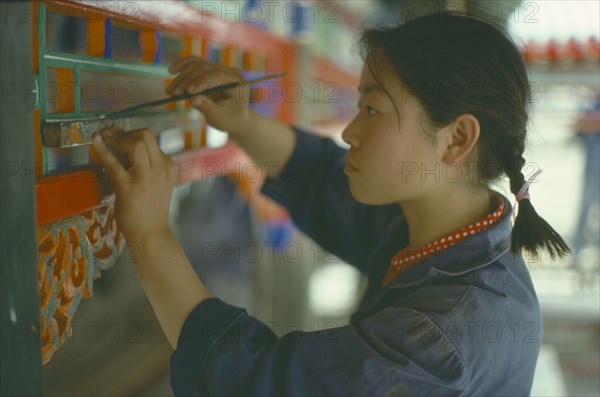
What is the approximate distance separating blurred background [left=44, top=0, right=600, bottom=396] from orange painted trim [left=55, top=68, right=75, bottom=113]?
0.51m

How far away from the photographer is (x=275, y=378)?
997mm

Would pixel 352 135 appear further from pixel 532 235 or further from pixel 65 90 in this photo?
pixel 65 90

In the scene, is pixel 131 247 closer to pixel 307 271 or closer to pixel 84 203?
pixel 84 203

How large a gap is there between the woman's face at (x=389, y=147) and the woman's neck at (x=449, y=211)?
0.13ft

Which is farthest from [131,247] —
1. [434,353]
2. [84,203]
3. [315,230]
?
[315,230]

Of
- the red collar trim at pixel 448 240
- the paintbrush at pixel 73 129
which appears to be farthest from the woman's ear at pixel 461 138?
the paintbrush at pixel 73 129

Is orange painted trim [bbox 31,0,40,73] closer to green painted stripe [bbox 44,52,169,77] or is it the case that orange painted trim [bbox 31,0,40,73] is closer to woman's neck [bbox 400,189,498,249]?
green painted stripe [bbox 44,52,169,77]

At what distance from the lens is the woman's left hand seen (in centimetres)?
105

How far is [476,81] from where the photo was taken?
1.17 meters

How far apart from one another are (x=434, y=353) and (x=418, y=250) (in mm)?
321

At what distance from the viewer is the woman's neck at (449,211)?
1.28 meters

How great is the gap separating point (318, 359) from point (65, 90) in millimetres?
548

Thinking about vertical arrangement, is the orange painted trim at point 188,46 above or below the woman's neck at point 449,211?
above

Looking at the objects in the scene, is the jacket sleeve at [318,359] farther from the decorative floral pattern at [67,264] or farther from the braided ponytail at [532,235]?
the braided ponytail at [532,235]
